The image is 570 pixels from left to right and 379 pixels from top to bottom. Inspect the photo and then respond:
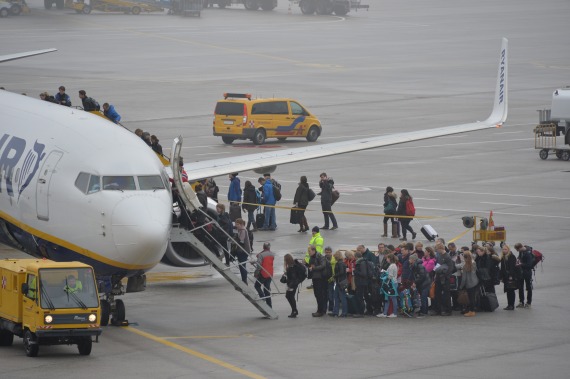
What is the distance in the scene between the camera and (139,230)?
28719 mm

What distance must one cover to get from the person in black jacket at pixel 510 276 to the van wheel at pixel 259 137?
33.5m

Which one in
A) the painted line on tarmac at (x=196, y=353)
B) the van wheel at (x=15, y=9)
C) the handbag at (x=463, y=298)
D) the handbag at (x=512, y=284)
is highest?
the van wheel at (x=15, y=9)

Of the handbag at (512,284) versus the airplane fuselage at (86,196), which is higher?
the airplane fuselage at (86,196)

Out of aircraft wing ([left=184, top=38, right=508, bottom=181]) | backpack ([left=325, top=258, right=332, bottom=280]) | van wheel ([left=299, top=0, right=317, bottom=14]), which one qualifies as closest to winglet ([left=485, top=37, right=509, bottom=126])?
aircraft wing ([left=184, top=38, right=508, bottom=181])

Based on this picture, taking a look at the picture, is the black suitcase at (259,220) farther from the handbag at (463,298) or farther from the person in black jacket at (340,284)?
the handbag at (463,298)

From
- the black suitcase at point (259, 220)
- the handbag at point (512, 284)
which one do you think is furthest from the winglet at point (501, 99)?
the handbag at point (512, 284)

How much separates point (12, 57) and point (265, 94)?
3209cm

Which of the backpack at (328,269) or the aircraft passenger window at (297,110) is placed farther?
the aircraft passenger window at (297,110)

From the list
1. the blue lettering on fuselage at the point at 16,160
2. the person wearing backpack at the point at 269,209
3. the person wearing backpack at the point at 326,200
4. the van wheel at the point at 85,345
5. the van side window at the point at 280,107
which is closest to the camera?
the van wheel at the point at 85,345

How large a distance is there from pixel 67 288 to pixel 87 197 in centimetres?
275

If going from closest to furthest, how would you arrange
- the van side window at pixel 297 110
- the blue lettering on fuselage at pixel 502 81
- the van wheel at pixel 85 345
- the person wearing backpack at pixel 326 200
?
the van wheel at pixel 85 345, the person wearing backpack at pixel 326 200, the blue lettering on fuselage at pixel 502 81, the van side window at pixel 297 110

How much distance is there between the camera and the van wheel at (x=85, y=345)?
2706cm

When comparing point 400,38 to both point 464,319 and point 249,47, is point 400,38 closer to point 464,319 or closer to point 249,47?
point 249,47

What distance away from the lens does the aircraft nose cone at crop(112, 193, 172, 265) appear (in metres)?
28.8
